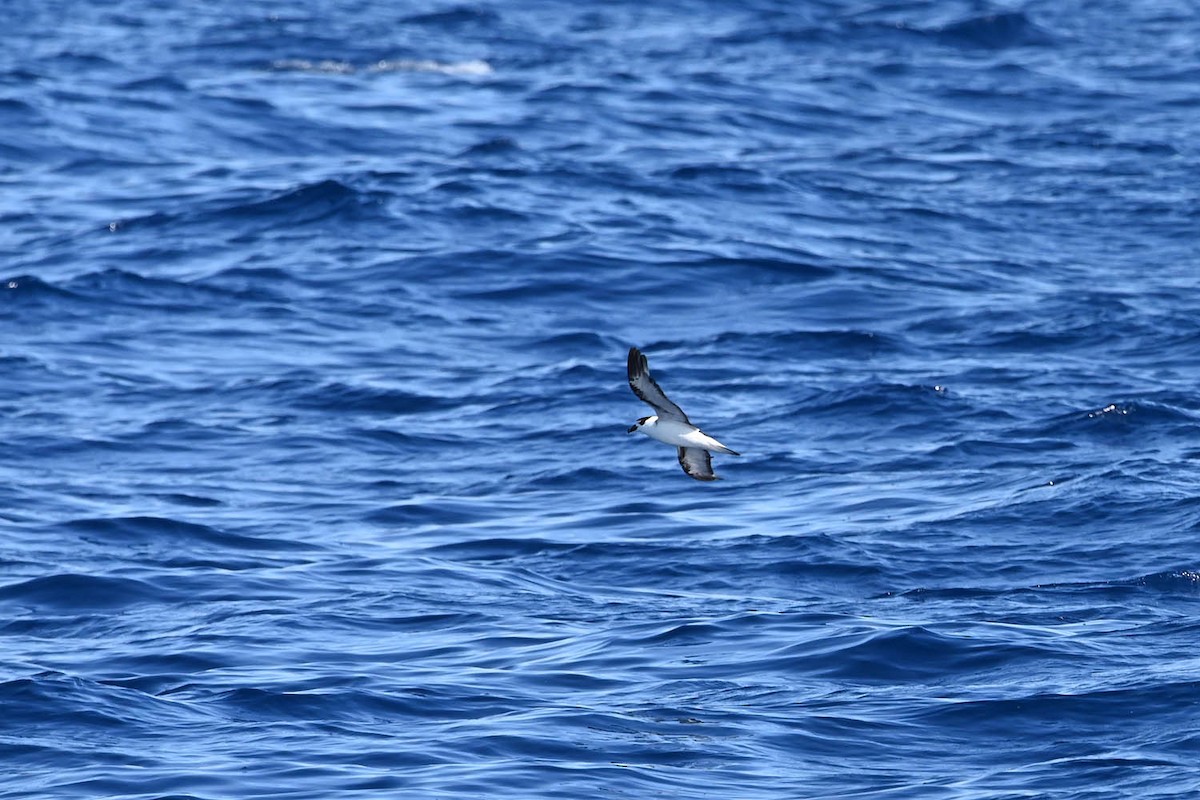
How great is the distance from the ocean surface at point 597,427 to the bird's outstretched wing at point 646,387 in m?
2.06

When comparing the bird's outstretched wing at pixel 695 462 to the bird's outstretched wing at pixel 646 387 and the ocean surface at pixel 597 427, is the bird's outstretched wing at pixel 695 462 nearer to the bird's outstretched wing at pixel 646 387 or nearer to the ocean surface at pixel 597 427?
the bird's outstretched wing at pixel 646 387

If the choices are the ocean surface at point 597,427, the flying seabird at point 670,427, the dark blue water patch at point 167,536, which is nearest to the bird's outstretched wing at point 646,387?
the flying seabird at point 670,427

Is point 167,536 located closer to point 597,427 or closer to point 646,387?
point 597,427

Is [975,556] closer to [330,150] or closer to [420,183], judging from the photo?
[420,183]

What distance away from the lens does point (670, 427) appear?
13.3 meters

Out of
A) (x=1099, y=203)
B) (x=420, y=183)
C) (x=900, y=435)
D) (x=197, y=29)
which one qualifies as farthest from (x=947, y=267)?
(x=197, y=29)

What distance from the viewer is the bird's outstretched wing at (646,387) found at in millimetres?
12086

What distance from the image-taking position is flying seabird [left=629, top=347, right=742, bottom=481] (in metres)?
12.3

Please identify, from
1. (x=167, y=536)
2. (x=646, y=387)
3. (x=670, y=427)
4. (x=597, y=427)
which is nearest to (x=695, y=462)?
(x=670, y=427)

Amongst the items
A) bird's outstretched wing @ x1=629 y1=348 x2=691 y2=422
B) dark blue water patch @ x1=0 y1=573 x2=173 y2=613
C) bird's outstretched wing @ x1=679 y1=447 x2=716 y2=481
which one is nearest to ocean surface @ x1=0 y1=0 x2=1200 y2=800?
dark blue water patch @ x1=0 y1=573 x2=173 y2=613

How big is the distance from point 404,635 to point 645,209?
42.7 ft

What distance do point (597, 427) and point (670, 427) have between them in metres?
6.49

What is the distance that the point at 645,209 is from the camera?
27.1 metres

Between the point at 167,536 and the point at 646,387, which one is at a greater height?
the point at 646,387
